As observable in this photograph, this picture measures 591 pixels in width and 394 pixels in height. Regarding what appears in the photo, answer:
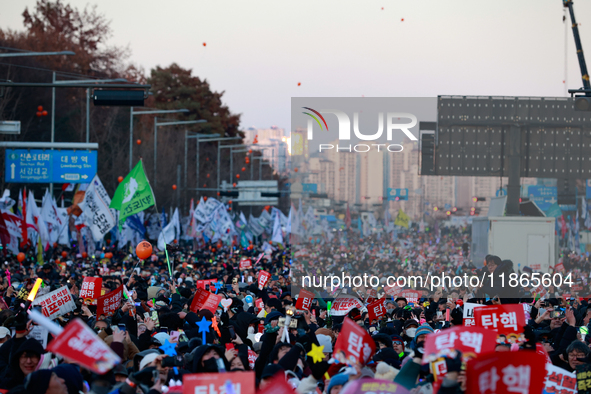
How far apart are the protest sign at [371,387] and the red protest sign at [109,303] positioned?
643cm

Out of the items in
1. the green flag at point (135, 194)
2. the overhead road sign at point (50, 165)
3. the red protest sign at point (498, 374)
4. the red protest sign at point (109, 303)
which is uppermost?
the overhead road sign at point (50, 165)

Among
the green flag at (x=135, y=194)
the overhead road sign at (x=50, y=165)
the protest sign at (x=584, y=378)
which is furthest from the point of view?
the overhead road sign at (x=50, y=165)

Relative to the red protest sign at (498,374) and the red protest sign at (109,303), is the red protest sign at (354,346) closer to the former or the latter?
the red protest sign at (498,374)

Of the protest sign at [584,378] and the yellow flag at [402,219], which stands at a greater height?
the protest sign at [584,378]

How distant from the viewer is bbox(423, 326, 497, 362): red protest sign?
6.13m

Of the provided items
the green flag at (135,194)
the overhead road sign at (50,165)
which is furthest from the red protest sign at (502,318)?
the overhead road sign at (50,165)

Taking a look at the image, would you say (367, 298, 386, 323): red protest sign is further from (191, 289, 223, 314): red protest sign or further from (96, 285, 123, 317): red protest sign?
(96, 285, 123, 317): red protest sign

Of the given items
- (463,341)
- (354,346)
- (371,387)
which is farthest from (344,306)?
(371,387)

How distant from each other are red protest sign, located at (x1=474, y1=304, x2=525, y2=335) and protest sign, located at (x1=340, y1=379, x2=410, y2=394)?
2.86 meters

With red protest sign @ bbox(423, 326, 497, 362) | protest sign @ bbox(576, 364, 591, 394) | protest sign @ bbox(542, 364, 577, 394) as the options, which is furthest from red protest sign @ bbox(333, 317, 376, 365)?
protest sign @ bbox(576, 364, 591, 394)

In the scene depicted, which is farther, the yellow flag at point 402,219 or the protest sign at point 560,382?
the yellow flag at point 402,219

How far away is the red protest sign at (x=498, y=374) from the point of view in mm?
5227

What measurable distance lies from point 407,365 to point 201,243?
143 ft

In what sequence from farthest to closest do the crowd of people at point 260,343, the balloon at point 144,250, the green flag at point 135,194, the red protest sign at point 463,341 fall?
1. the green flag at point 135,194
2. the balloon at point 144,250
3. the crowd of people at point 260,343
4. the red protest sign at point 463,341
